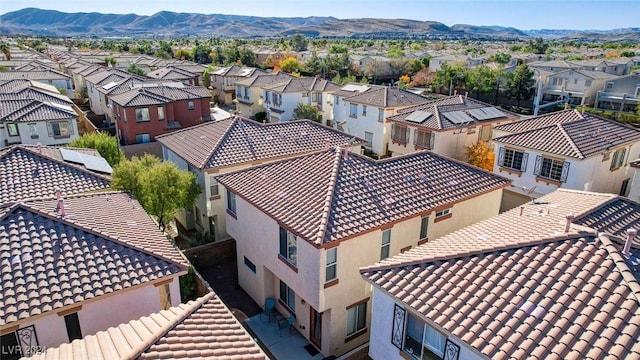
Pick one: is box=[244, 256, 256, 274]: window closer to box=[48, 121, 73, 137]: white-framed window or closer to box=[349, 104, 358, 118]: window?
box=[48, 121, 73, 137]: white-framed window

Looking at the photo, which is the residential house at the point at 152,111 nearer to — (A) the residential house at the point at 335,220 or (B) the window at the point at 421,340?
(A) the residential house at the point at 335,220

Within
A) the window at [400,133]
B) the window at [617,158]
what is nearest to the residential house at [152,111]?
the window at [400,133]

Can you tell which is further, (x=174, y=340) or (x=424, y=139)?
(x=424, y=139)

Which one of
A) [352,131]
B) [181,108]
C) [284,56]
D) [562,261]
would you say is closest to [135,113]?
[181,108]

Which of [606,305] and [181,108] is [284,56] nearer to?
[181,108]

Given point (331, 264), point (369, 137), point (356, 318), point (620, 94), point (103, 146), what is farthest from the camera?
point (620, 94)

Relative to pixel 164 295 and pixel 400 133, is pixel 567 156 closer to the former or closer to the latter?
pixel 400 133

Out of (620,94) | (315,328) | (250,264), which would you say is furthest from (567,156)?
(620,94)

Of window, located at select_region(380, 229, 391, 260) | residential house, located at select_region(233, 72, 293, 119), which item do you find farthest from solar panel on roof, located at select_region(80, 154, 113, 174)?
residential house, located at select_region(233, 72, 293, 119)
